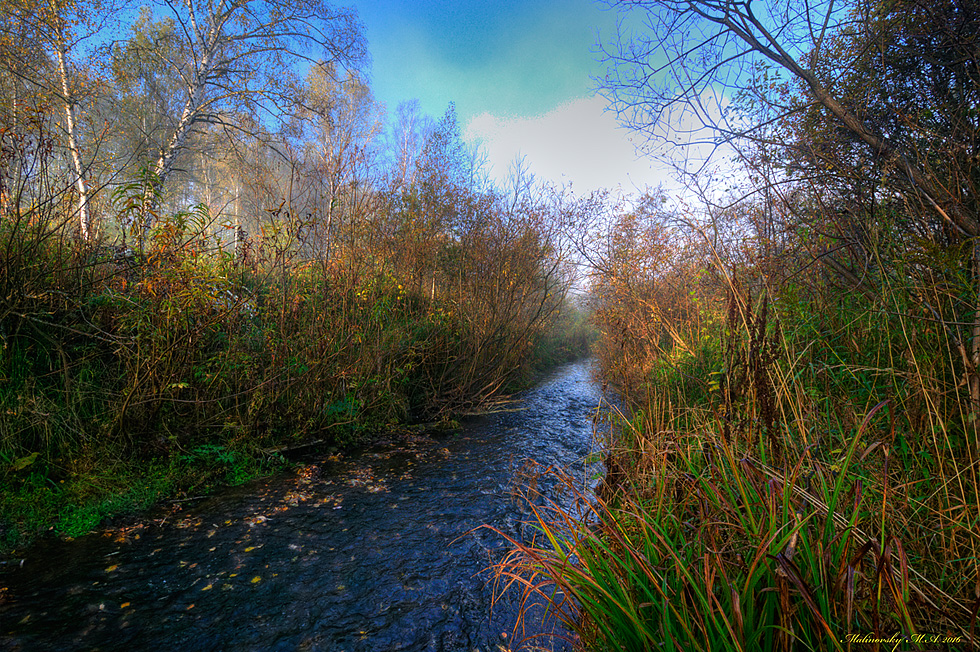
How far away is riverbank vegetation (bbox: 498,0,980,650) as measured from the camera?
1338mm

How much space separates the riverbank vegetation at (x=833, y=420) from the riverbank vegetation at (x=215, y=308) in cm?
374

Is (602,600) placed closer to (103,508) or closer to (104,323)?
(103,508)

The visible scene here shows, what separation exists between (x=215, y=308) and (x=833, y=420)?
18.3 ft

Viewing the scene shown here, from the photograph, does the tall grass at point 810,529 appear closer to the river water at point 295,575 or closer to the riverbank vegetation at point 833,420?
the riverbank vegetation at point 833,420

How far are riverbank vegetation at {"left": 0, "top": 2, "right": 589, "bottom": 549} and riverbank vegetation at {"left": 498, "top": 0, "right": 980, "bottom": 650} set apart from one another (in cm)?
374

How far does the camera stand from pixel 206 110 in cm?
1130

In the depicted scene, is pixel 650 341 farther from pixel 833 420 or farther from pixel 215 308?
pixel 215 308

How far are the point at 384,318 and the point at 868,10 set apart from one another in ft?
20.9

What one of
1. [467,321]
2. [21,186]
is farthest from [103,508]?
[467,321]

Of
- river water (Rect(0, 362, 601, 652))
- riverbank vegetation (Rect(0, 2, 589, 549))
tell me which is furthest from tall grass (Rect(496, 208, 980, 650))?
riverbank vegetation (Rect(0, 2, 589, 549))

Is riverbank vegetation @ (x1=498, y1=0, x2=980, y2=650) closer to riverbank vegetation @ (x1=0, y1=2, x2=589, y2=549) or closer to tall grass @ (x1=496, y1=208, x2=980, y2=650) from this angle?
tall grass @ (x1=496, y1=208, x2=980, y2=650)

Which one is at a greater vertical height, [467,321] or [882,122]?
[882,122]

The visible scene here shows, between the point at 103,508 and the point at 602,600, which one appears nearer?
the point at 602,600
